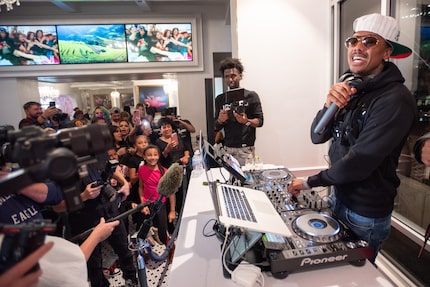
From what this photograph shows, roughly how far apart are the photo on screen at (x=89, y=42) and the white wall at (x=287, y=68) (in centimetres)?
242

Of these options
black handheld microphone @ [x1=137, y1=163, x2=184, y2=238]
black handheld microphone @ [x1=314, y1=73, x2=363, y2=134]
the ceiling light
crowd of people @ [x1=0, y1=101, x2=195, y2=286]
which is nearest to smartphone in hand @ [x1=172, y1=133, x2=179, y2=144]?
crowd of people @ [x1=0, y1=101, x2=195, y2=286]

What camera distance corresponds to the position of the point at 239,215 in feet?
2.77

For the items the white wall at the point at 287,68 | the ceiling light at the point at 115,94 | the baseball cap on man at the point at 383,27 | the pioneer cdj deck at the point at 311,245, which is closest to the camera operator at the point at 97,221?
the pioneer cdj deck at the point at 311,245

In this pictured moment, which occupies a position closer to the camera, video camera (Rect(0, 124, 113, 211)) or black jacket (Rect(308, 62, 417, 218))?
video camera (Rect(0, 124, 113, 211))

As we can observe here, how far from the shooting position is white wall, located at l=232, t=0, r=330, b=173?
2.59 meters

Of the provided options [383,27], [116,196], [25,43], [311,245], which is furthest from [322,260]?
[25,43]

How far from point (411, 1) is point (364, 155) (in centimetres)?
156

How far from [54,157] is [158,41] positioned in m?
4.12

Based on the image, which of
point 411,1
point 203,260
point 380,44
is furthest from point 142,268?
point 411,1

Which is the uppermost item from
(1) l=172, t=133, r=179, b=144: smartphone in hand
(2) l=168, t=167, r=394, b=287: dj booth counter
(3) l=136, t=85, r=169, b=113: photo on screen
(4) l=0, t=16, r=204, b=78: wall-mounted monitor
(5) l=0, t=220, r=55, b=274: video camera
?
(4) l=0, t=16, r=204, b=78: wall-mounted monitor

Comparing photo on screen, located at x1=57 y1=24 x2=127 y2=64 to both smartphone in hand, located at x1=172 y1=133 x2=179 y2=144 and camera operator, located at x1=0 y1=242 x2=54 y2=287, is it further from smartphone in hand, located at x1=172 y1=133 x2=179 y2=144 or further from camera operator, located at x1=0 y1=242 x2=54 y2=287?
camera operator, located at x1=0 y1=242 x2=54 y2=287

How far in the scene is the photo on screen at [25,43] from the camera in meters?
A: 3.92

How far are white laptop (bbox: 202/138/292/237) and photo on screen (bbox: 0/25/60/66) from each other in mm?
4256

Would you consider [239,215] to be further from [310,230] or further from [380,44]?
[380,44]
